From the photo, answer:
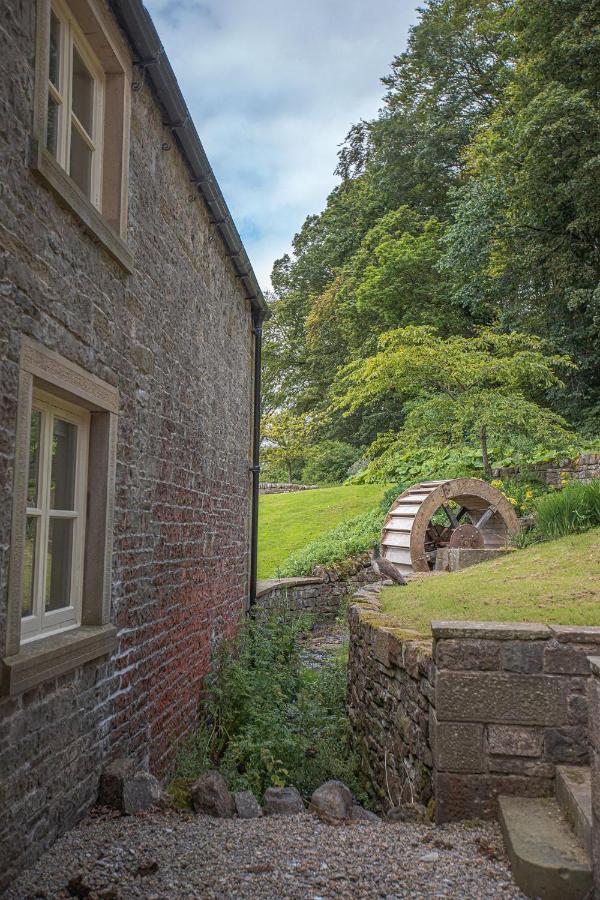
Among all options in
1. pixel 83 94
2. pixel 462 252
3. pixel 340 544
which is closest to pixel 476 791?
pixel 83 94

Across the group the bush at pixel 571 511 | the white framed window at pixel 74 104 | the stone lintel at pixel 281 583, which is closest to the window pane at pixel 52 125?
the white framed window at pixel 74 104

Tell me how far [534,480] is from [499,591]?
7929 mm

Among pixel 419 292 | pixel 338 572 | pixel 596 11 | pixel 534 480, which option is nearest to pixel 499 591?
pixel 338 572

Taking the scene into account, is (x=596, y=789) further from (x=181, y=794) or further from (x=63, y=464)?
(x=63, y=464)

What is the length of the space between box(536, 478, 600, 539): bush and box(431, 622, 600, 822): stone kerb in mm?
5269

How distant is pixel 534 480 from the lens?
1348 cm

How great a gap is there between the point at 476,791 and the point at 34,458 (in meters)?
2.85

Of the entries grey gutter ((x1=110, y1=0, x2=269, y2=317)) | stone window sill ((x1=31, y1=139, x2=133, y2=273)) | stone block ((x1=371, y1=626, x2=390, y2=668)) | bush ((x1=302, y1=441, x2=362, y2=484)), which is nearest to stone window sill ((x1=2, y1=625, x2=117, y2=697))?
stone block ((x1=371, y1=626, x2=390, y2=668))

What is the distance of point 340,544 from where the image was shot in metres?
14.3

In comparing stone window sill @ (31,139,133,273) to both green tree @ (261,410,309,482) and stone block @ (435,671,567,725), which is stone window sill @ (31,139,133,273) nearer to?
stone block @ (435,671,567,725)

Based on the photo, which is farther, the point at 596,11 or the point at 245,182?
the point at 596,11

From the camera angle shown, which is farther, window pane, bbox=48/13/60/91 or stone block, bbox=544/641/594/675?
window pane, bbox=48/13/60/91

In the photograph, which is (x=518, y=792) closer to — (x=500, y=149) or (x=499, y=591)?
(x=499, y=591)

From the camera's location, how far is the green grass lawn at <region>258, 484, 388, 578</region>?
54.4ft
